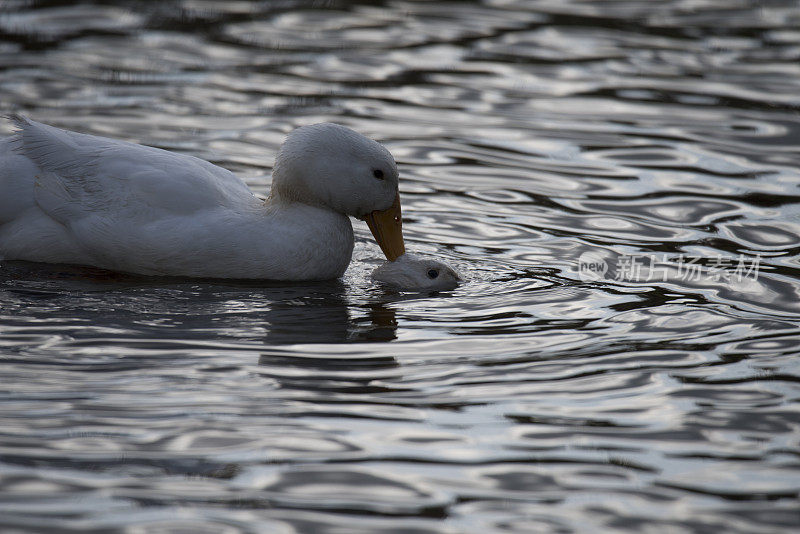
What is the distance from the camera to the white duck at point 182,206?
5930mm

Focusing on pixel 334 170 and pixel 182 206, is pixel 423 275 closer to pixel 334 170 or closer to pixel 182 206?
pixel 334 170

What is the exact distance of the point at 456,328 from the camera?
5.47 meters

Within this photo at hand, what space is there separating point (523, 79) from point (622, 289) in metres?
4.85

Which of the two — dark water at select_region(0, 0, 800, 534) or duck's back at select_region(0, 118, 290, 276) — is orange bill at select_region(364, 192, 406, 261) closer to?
dark water at select_region(0, 0, 800, 534)

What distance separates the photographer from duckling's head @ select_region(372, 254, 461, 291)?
6.12m

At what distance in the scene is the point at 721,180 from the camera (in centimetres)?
811

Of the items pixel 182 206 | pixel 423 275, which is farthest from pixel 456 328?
pixel 182 206

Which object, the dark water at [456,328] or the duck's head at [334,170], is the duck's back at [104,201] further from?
the duck's head at [334,170]

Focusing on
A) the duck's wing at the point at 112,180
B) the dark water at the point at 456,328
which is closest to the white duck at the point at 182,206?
the duck's wing at the point at 112,180

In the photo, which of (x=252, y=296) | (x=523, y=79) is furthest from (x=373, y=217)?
(x=523, y=79)

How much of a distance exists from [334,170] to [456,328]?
123 centimetres

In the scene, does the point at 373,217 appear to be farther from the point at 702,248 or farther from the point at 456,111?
the point at 456,111

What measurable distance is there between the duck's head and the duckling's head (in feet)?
1.27

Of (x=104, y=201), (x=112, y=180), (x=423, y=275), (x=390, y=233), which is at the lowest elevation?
(x=423, y=275)
